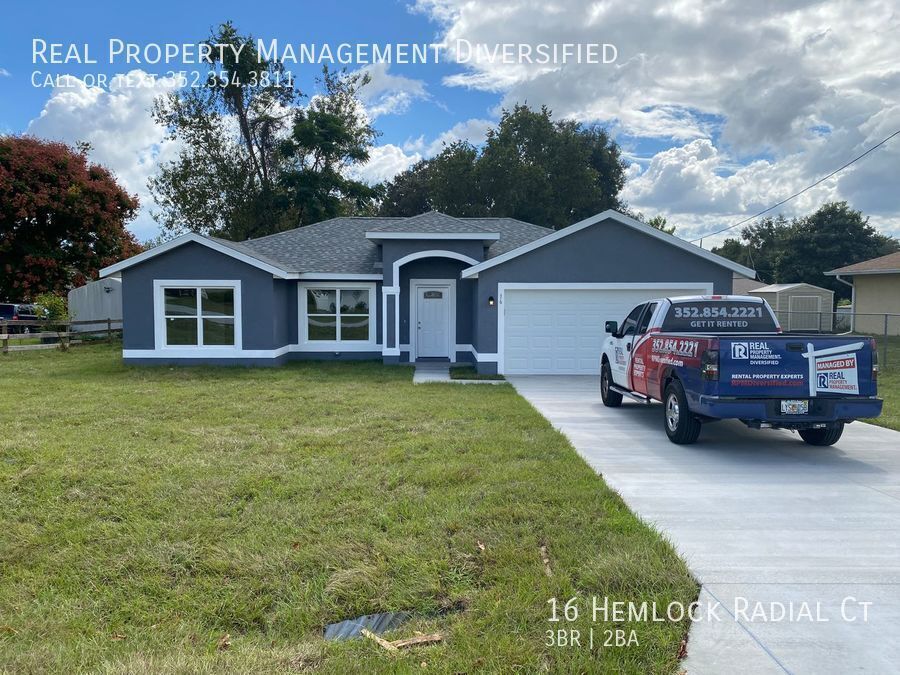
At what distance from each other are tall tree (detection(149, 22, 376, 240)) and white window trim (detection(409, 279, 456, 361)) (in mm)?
17298

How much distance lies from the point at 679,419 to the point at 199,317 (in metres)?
12.9

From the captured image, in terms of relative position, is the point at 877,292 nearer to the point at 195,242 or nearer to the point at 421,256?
the point at 421,256

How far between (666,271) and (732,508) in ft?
35.9

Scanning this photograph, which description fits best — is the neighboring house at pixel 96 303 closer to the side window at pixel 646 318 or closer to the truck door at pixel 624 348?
the truck door at pixel 624 348

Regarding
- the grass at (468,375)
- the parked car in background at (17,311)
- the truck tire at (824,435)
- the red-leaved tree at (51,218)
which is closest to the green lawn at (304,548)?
the truck tire at (824,435)

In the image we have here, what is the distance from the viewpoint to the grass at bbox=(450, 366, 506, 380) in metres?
15.4

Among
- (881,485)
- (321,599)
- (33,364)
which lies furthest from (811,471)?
(33,364)

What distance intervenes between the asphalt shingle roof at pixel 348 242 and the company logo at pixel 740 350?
10.9 metres

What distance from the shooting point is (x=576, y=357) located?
53.5 feet

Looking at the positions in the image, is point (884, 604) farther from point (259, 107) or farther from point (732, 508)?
point (259, 107)

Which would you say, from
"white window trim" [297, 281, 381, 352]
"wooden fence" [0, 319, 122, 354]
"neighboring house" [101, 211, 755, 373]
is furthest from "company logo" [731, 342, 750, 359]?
"wooden fence" [0, 319, 122, 354]

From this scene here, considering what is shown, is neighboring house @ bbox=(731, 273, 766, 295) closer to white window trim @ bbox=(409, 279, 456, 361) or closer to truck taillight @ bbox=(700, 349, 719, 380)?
white window trim @ bbox=(409, 279, 456, 361)

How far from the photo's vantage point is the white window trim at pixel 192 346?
55.1 ft

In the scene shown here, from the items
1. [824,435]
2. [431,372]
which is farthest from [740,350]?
[431,372]
